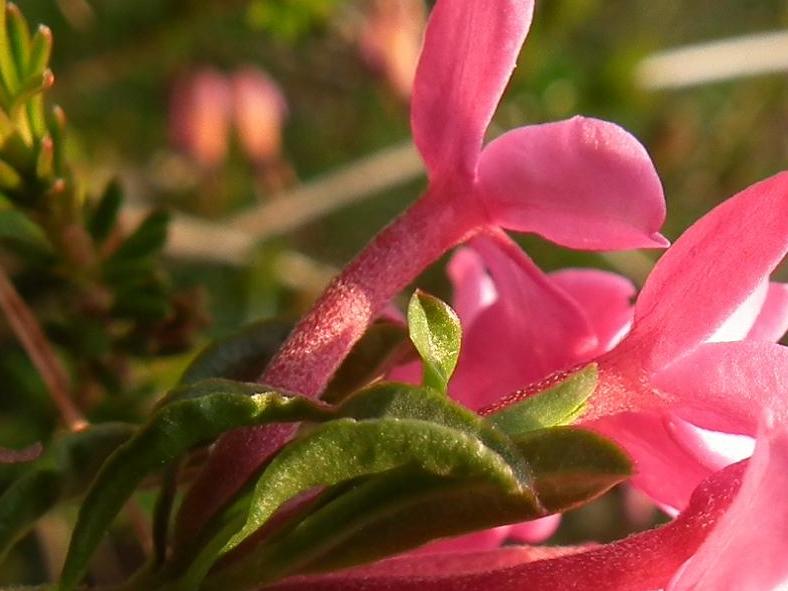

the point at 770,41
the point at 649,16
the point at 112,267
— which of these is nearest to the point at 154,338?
the point at 112,267

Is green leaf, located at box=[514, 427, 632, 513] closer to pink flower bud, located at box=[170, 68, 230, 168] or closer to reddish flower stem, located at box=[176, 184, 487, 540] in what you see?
reddish flower stem, located at box=[176, 184, 487, 540]

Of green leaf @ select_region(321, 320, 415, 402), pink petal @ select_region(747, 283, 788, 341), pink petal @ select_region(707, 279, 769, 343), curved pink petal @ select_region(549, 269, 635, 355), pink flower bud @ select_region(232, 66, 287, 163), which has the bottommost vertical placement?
pink flower bud @ select_region(232, 66, 287, 163)

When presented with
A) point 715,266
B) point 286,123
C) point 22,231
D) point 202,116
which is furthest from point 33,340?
point 286,123

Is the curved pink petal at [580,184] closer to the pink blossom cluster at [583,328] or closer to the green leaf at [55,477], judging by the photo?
the pink blossom cluster at [583,328]

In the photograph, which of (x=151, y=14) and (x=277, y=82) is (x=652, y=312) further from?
(x=277, y=82)

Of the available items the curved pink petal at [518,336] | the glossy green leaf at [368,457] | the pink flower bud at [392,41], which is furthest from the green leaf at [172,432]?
the pink flower bud at [392,41]

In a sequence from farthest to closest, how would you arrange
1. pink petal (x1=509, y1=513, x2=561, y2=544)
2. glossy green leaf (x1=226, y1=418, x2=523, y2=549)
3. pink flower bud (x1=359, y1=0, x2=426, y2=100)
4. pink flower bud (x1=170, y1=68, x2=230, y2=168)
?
pink flower bud (x1=170, y1=68, x2=230, y2=168) < pink flower bud (x1=359, y1=0, x2=426, y2=100) < pink petal (x1=509, y1=513, x2=561, y2=544) < glossy green leaf (x1=226, y1=418, x2=523, y2=549)

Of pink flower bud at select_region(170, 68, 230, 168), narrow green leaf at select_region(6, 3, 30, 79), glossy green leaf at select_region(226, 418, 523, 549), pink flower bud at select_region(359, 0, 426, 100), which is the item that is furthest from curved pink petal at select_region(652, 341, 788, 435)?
pink flower bud at select_region(170, 68, 230, 168)
